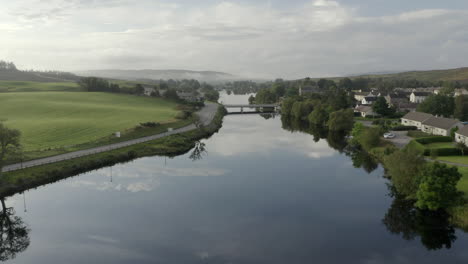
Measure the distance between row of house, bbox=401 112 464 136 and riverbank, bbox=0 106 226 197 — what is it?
37.6m

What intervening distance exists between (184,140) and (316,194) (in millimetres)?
28445

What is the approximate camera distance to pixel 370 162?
4316cm

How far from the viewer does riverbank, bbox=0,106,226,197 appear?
32.8 meters

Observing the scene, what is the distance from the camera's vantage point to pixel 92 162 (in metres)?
40.1

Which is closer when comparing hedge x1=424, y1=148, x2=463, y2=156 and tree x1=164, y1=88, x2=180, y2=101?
hedge x1=424, y1=148, x2=463, y2=156

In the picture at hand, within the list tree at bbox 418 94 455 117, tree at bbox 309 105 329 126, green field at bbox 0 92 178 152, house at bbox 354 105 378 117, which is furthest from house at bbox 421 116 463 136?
green field at bbox 0 92 178 152

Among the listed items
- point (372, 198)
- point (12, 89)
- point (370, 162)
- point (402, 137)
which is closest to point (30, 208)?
point (372, 198)

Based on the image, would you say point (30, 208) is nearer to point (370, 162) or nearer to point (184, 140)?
point (184, 140)

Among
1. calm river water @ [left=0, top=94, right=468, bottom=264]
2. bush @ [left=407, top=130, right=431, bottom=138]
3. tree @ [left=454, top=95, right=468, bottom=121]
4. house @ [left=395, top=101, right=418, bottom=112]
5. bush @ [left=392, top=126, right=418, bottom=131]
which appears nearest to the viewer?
calm river water @ [left=0, top=94, right=468, bottom=264]

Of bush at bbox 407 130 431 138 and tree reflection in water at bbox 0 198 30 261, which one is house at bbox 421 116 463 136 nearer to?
bush at bbox 407 130 431 138

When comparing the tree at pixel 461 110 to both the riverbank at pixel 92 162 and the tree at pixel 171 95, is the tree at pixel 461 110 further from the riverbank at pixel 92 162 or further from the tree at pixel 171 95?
the tree at pixel 171 95

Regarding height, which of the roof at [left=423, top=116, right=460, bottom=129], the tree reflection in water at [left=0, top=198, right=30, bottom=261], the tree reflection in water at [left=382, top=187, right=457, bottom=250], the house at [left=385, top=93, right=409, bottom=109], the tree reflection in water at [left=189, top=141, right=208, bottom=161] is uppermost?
the house at [left=385, top=93, right=409, bottom=109]

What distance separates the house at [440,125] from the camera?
166ft

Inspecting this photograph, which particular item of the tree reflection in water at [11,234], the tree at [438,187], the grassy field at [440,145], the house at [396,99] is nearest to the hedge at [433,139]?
the grassy field at [440,145]
